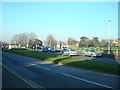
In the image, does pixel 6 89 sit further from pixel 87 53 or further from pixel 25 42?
pixel 25 42

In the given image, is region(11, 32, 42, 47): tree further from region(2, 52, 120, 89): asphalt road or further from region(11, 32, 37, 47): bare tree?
region(2, 52, 120, 89): asphalt road

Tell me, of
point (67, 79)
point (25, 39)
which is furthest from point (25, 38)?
point (67, 79)

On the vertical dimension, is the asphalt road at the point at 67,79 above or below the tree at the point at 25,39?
below

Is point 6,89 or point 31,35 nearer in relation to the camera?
point 6,89

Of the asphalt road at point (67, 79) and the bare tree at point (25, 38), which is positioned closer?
the asphalt road at point (67, 79)

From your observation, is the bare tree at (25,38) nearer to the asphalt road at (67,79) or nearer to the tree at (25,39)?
the tree at (25,39)

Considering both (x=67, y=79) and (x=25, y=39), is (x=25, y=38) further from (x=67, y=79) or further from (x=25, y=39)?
(x=67, y=79)

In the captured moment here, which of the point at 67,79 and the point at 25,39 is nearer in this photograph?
the point at 67,79

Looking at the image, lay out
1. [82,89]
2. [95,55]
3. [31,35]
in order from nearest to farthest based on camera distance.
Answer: [82,89] → [95,55] → [31,35]

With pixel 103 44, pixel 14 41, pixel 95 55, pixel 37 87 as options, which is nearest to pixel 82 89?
pixel 37 87

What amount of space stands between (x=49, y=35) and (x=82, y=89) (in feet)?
275

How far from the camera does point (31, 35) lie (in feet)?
323

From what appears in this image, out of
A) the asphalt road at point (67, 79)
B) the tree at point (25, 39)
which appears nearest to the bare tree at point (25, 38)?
the tree at point (25, 39)

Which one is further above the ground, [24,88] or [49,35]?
[49,35]
